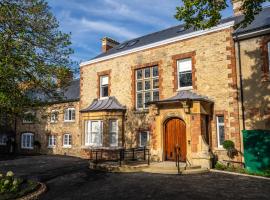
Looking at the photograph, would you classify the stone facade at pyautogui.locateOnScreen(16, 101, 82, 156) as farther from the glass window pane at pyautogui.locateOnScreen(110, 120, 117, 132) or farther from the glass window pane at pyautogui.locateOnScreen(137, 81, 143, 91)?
the glass window pane at pyautogui.locateOnScreen(137, 81, 143, 91)

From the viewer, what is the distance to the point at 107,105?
21531 millimetres

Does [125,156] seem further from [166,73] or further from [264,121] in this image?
[264,121]

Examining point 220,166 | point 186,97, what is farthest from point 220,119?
point 220,166

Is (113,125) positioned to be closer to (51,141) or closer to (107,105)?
(107,105)

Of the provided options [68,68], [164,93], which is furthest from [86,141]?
[68,68]

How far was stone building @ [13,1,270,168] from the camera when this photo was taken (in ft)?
51.0

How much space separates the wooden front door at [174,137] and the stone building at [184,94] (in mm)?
61

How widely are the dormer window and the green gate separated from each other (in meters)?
12.1

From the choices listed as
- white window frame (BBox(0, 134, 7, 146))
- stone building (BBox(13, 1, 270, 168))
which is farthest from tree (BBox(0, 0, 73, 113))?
white window frame (BBox(0, 134, 7, 146))

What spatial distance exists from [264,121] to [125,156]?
997 centimetres

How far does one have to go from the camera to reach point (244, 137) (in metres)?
15.1

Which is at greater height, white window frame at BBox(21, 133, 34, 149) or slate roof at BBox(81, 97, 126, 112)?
slate roof at BBox(81, 97, 126, 112)

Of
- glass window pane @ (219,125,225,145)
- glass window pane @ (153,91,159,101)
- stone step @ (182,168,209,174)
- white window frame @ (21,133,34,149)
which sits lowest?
stone step @ (182,168,209,174)

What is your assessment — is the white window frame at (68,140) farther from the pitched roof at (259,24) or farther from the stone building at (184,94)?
the pitched roof at (259,24)
